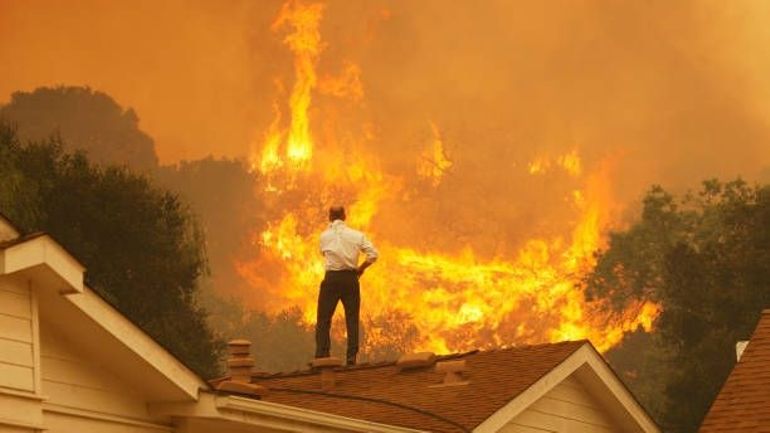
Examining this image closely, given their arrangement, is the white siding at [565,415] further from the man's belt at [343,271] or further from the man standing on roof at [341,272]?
the man's belt at [343,271]

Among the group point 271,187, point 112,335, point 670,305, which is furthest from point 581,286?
point 112,335

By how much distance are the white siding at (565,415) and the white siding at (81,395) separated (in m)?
5.98

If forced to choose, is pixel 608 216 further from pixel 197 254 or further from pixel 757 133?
pixel 197 254

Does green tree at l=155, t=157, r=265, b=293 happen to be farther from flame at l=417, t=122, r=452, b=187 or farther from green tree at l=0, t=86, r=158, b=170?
flame at l=417, t=122, r=452, b=187

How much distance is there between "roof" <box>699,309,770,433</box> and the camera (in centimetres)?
2253

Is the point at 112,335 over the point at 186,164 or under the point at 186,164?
A: under

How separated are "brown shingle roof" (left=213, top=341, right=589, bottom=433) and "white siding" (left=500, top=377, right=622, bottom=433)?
1.46 feet

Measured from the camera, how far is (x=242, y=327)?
94.3 meters

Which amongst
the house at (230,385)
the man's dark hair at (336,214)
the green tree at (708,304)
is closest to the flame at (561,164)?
the green tree at (708,304)

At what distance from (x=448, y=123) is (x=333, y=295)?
9111 cm

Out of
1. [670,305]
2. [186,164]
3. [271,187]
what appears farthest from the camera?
[186,164]

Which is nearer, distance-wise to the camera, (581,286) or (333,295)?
(333,295)

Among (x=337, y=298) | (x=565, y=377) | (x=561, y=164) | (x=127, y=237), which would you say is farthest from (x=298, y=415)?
(x=561, y=164)

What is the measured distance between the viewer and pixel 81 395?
56.7 feet
